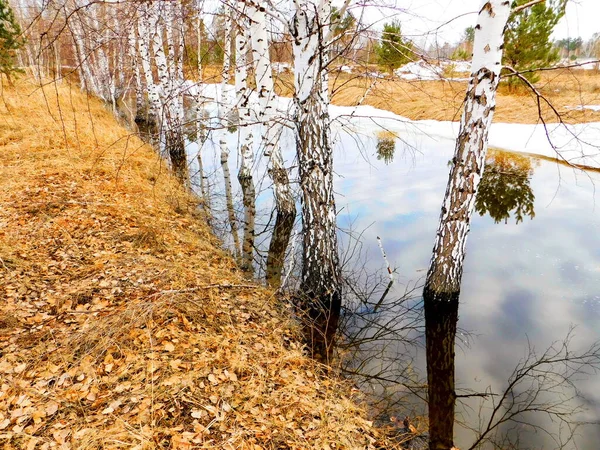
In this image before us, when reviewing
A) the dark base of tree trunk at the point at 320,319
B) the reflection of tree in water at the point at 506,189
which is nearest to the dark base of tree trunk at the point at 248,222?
Answer: the dark base of tree trunk at the point at 320,319

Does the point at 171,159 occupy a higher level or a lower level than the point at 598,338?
higher

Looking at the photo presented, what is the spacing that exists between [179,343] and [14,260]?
265cm

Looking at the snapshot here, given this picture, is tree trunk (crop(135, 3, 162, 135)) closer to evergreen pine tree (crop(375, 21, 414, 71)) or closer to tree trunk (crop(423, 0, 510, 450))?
evergreen pine tree (crop(375, 21, 414, 71))

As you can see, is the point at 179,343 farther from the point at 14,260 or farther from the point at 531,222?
the point at 531,222

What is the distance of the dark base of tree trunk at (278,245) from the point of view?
630cm

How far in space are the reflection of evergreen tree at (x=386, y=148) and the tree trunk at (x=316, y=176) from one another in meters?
9.30

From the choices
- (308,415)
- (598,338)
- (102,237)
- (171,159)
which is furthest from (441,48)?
(171,159)

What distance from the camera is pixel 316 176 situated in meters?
4.41

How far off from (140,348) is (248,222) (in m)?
5.05

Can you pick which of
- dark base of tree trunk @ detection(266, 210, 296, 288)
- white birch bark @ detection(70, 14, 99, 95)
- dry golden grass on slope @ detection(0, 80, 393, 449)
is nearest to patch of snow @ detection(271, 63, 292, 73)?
white birch bark @ detection(70, 14, 99, 95)

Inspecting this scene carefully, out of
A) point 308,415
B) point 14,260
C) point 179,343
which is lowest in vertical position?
point 308,415

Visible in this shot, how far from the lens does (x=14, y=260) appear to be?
15.0ft

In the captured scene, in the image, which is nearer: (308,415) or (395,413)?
(308,415)

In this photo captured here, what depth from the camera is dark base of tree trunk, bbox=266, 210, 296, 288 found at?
6301 mm
